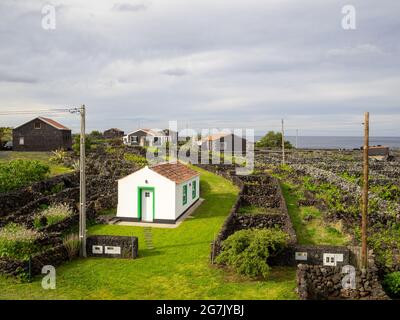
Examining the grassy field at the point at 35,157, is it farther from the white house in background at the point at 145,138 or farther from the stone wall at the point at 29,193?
the white house in background at the point at 145,138

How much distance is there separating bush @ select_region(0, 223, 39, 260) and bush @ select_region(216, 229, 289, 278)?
8267mm

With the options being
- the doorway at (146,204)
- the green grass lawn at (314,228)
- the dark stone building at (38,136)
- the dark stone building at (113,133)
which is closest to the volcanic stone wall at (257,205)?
the green grass lawn at (314,228)

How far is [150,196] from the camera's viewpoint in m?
24.2

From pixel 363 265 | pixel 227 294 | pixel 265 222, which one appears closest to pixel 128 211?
pixel 265 222

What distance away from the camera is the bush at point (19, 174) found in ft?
101

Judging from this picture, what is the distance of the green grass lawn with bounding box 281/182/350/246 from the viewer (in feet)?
68.4

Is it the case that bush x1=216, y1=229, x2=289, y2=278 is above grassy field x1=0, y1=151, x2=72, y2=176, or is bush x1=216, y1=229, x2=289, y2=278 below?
below

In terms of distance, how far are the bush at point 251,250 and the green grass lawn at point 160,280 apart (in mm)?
450

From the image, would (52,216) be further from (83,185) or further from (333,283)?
(333,283)

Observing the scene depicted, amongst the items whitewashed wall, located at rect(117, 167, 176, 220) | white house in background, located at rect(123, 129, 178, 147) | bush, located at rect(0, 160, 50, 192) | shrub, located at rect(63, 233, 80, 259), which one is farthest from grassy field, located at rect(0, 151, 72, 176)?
white house in background, located at rect(123, 129, 178, 147)

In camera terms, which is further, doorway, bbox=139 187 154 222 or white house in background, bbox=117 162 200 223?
doorway, bbox=139 187 154 222

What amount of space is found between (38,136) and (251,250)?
5305cm

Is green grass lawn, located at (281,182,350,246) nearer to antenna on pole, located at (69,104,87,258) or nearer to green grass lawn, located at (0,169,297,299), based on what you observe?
green grass lawn, located at (0,169,297,299)

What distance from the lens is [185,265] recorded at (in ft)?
54.7
